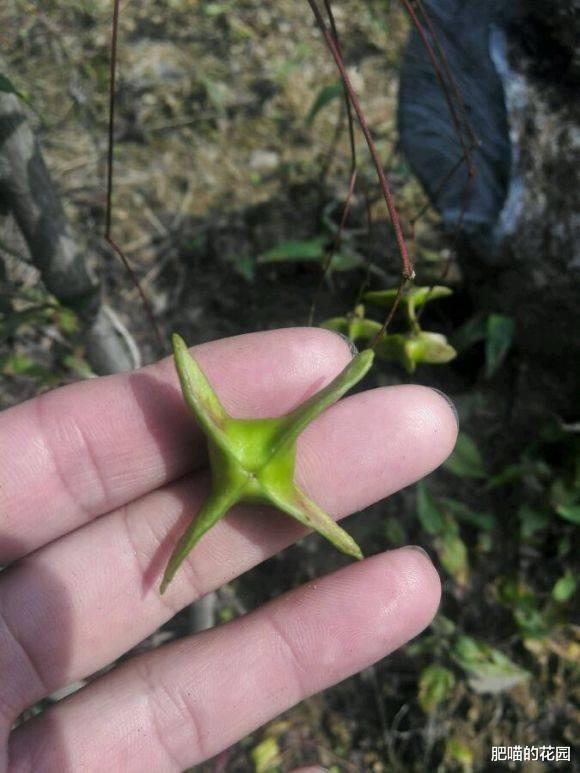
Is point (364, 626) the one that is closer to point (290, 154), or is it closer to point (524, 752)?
point (524, 752)

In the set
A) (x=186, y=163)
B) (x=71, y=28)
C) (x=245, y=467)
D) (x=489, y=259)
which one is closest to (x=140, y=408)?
(x=245, y=467)

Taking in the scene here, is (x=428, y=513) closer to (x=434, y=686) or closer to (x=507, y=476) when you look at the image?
(x=507, y=476)

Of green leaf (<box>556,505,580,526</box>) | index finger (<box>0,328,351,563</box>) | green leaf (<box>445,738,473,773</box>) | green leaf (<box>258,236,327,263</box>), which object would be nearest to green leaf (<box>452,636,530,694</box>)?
green leaf (<box>445,738,473,773</box>)

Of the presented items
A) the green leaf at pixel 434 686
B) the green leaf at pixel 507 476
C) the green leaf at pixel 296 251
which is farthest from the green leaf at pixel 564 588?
the green leaf at pixel 296 251

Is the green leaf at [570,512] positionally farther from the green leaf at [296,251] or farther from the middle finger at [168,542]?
the green leaf at [296,251]

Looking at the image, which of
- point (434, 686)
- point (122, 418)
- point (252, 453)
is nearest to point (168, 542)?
point (122, 418)
